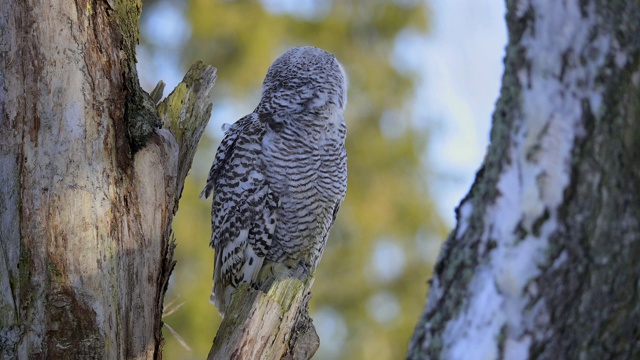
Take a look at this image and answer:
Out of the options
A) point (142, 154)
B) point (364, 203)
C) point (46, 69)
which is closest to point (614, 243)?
point (142, 154)

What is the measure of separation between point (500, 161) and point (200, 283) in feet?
28.0

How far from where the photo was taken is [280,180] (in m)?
4.82

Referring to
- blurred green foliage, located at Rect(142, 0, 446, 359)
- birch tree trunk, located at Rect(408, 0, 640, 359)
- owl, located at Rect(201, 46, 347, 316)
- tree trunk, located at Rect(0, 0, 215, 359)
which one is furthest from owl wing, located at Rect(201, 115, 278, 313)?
blurred green foliage, located at Rect(142, 0, 446, 359)

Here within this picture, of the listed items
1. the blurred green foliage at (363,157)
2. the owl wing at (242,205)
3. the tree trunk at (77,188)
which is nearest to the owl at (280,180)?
the owl wing at (242,205)

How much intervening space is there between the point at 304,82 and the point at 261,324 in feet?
6.50

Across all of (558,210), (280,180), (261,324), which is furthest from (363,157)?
(558,210)

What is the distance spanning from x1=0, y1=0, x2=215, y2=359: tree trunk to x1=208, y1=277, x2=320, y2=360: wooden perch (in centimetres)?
33

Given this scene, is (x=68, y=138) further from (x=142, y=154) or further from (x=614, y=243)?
(x=614, y=243)

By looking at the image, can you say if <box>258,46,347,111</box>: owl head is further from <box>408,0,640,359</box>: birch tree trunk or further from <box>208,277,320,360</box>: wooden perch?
<box>408,0,640,359</box>: birch tree trunk

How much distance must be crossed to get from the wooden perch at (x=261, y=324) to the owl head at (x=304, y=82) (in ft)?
5.26

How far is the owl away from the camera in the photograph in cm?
482

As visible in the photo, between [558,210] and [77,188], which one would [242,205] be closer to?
[77,188]

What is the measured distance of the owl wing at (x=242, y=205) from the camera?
482cm

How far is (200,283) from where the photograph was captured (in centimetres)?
1016
